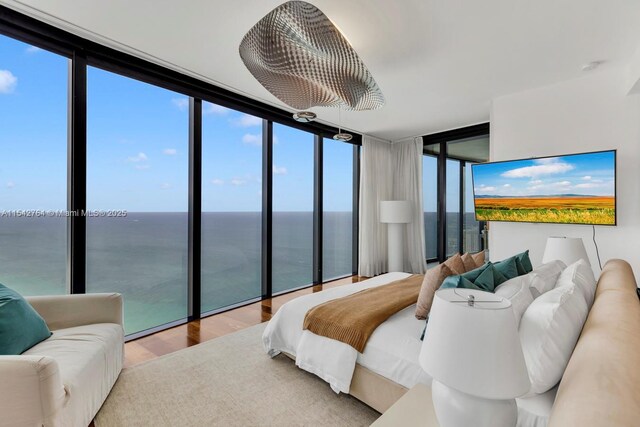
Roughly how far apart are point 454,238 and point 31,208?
17.4 feet

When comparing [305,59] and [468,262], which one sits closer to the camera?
[305,59]

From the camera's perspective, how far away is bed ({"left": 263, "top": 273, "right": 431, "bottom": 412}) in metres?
1.60

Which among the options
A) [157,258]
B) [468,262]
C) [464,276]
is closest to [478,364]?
[464,276]

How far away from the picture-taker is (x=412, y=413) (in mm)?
1062

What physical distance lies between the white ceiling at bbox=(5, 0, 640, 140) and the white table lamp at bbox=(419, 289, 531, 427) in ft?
6.69

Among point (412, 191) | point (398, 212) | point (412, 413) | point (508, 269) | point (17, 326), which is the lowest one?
point (412, 413)

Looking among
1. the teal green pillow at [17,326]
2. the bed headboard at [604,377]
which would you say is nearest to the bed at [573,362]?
the bed headboard at [604,377]

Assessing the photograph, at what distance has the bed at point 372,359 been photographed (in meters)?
1.60

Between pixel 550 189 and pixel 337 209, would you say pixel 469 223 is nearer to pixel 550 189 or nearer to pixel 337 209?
pixel 550 189

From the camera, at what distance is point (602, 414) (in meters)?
0.56

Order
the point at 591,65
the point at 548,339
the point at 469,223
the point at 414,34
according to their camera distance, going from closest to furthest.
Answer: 1. the point at 548,339
2. the point at 414,34
3. the point at 591,65
4. the point at 469,223

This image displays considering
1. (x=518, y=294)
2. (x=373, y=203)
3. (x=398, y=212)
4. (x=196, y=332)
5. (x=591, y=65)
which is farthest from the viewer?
(x=373, y=203)

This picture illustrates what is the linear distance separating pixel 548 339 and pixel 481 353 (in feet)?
1.54

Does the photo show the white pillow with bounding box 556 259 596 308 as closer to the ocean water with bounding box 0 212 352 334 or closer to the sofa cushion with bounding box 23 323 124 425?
the sofa cushion with bounding box 23 323 124 425
